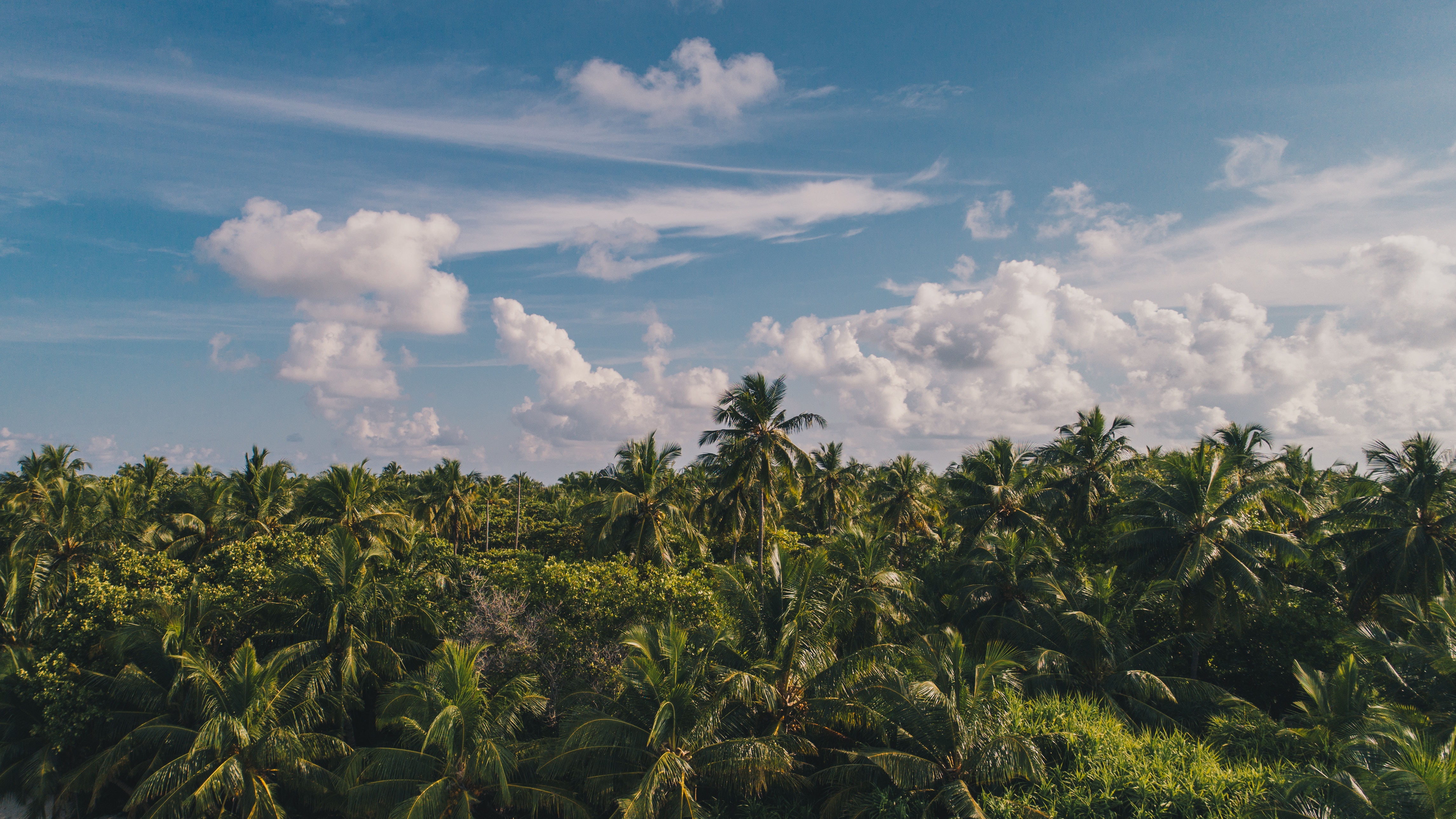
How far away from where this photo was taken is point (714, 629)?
18047 millimetres

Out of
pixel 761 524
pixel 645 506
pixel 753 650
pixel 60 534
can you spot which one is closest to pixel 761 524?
pixel 761 524

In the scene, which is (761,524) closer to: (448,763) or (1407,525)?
(448,763)

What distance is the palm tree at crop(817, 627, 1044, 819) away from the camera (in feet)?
46.1

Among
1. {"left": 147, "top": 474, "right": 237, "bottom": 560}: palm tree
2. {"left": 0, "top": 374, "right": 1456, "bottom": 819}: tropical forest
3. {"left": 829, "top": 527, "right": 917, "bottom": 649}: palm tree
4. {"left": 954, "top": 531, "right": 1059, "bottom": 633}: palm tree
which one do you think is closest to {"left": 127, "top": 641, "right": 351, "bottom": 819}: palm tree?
{"left": 0, "top": 374, "right": 1456, "bottom": 819}: tropical forest

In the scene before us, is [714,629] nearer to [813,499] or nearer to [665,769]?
[665,769]

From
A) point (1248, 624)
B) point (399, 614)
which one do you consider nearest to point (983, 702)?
point (1248, 624)

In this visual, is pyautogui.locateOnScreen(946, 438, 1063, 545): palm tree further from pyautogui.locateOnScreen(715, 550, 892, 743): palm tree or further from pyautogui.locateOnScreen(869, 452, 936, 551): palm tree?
pyautogui.locateOnScreen(715, 550, 892, 743): palm tree

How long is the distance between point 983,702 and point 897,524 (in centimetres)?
2183

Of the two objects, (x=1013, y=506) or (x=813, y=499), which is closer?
(x=1013, y=506)

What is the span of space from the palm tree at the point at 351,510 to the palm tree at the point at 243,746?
826 centimetres

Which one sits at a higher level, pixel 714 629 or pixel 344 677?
pixel 714 629

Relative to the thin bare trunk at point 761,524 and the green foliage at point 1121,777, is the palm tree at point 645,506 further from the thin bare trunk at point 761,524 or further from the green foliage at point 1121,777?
the green foliage at point 1121,777

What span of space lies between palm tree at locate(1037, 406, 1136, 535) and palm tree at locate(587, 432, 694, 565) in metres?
16.1

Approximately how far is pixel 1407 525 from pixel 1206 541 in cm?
554
